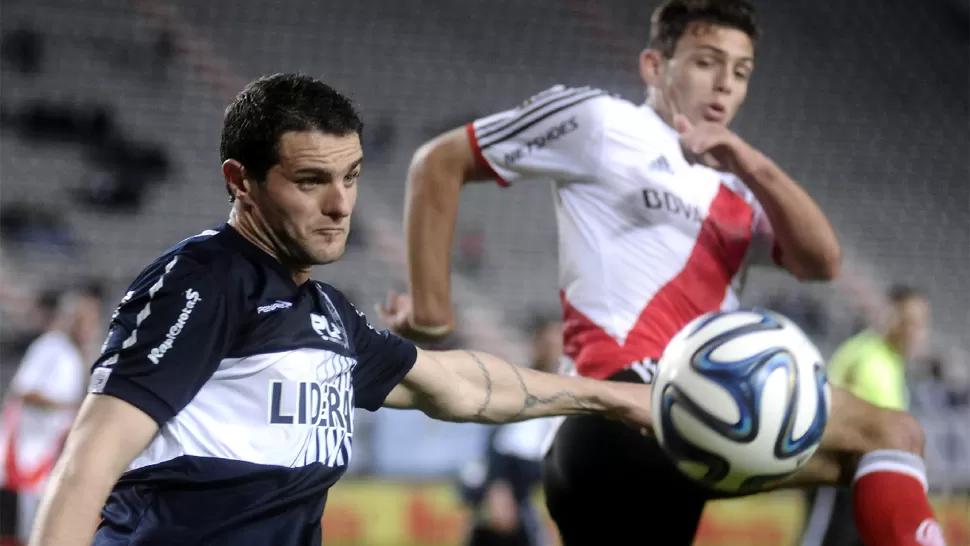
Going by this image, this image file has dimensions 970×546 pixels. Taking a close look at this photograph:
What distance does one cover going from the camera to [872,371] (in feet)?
A: 24.8

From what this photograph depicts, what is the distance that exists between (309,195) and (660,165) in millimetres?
1401

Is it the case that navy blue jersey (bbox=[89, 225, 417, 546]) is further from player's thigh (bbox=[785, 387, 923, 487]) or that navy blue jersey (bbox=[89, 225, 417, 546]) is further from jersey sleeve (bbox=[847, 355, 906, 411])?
jersey sleeve (bbox=[847, 355, 906, 411])

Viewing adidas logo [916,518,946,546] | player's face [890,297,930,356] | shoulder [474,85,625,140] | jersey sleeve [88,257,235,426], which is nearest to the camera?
jersey sleeve [88,257,235,426]

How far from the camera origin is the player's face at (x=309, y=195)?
2.49m

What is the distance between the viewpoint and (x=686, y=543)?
345 cm

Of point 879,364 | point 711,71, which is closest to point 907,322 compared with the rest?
point 879,364

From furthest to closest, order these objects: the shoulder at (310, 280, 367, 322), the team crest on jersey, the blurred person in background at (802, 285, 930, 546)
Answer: the blurred person in background at (802, 285, 930, 546)
the shoulder at (310, 280, 367, 322)
the team crest on jersey

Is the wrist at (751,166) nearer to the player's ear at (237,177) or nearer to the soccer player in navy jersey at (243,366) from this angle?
the soccer player in navy jersey at (243,366)

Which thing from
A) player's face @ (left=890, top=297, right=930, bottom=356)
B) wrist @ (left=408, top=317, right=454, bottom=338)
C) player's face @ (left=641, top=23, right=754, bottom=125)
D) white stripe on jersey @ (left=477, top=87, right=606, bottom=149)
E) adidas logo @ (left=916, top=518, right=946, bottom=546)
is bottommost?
player's face @ (left=890, top=297, right=930, bottom=356)

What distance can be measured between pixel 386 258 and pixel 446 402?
37.8ft

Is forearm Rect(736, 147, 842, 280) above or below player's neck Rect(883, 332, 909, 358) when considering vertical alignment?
above

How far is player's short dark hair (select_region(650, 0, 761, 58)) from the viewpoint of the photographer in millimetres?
3627

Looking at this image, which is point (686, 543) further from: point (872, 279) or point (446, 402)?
point (872, 279)

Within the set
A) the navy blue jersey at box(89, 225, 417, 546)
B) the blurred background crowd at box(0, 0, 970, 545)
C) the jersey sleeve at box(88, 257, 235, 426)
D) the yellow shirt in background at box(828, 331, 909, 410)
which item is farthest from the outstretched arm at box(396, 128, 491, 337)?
the blurred background crowd at box(0, 0, 970, 545)
